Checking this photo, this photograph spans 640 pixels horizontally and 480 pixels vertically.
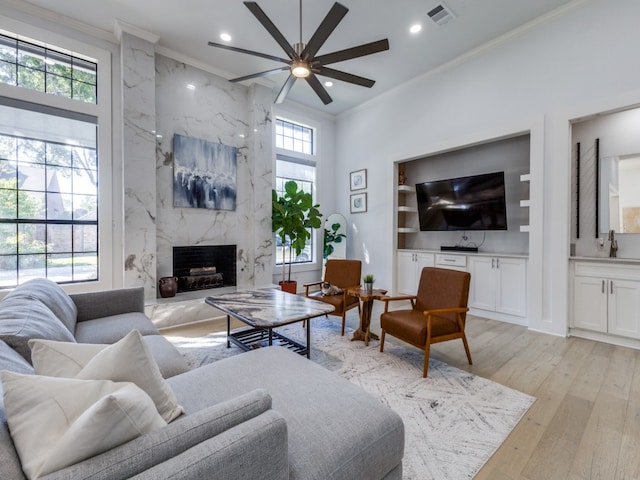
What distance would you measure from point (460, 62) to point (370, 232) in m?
3.10

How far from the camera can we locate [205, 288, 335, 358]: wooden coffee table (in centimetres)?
251

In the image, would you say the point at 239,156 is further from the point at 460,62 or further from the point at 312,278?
the point at 460,62

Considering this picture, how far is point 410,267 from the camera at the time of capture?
524 centimetres

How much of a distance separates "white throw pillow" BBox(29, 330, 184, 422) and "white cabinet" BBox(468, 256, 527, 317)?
4.29m

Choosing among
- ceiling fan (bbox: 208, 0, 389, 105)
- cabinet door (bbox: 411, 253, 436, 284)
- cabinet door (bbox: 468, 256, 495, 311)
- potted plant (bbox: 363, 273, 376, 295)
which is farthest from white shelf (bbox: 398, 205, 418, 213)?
ceiling fan (bbox: 208, 0, 389, 105)

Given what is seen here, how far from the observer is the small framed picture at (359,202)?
234 inches

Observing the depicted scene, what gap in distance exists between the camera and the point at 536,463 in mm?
1642

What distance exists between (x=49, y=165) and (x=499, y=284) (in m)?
6.12

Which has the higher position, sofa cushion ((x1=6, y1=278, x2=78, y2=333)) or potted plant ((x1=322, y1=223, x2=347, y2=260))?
potted plant ((x1=322, y1=223, x2=347, y2=260))

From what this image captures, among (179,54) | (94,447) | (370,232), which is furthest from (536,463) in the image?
(179,54)

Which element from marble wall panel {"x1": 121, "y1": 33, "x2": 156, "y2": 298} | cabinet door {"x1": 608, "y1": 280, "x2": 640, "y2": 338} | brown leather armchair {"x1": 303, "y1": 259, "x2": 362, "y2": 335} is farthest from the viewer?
marble wall panel {"x1": 121, "y1": 33, "x2": 156, "y2": 298}

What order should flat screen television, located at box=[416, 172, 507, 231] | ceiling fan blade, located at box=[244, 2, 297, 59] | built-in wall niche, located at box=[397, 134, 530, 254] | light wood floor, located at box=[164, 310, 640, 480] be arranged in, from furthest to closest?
built-in wall niche, located at box=[397, 134, 530, 254]
flat screen television, located at box=[416, 172, 507, 231]
ceiling fan blade, located at box=[244, 2, 297, 59]
light wood floor, located at box=[164, 310, 640, 480]

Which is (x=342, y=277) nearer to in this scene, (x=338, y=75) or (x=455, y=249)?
(x=455, y=249)

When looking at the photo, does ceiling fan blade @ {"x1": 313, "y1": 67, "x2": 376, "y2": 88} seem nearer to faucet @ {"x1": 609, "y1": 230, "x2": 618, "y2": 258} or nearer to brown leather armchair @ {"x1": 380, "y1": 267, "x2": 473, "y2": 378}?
brown leather armchair @ {"x1": 380, "y1": 267, "x2": 473, "y2": 378}
